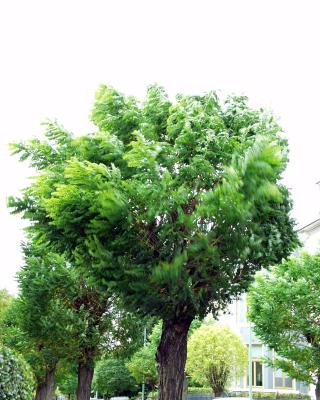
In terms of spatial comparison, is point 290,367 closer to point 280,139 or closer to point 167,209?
point 280,139

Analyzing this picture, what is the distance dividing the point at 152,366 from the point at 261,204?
3540 centimetres

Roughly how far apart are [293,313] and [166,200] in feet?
57.9

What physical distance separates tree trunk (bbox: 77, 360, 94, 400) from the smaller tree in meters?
17.0

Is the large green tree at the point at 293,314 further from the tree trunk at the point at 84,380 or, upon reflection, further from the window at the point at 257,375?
the window at the point at 257,375

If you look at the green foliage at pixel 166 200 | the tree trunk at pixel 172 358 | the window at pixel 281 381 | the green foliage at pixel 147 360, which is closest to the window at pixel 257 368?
the window at pixel 281 381

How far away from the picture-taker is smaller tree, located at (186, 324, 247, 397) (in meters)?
39.6

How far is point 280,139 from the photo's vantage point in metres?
13.3

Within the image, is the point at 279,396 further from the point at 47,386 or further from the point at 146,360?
the point at 47,386

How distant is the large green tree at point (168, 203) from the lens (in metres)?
10.7

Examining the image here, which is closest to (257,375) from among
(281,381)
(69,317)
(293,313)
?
(281,381)

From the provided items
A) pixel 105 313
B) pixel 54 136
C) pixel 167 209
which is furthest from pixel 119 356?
pixel 167 209

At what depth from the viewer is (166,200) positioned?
35.7 feet

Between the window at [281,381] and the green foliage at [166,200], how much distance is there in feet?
125

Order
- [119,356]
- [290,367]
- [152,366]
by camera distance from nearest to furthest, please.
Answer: [119,356] → [290,367] → [152,366]
